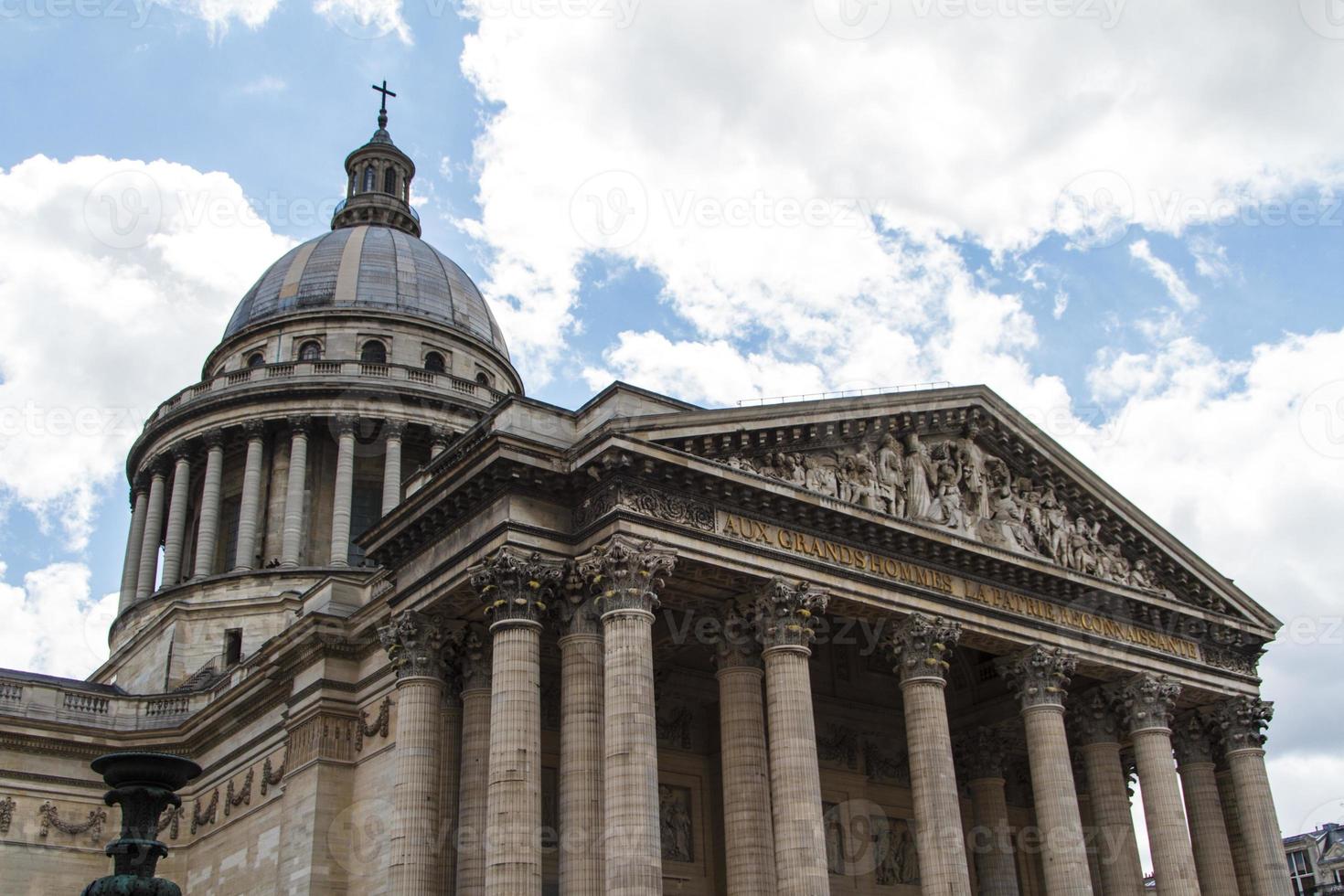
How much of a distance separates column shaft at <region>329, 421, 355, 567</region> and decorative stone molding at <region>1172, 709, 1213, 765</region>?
3222cm

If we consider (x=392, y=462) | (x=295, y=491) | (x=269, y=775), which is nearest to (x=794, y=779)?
(x=269, y=775)

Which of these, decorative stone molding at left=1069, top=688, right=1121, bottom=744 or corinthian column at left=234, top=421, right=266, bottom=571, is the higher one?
corinthian column at left=234, top=421, right=266, bottom=571

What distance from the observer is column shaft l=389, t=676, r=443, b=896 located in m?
30.4

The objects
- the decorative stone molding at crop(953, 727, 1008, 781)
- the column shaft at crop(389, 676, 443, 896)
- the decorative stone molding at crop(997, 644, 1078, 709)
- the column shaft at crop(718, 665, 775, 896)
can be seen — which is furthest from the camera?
the decorative stone molding at crop(953, 727, 1008, 781)

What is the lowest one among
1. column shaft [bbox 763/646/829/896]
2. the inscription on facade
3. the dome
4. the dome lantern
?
column shaft [bbox 763/646/829/896]

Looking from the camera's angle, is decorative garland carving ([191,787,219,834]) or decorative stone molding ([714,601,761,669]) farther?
decorative garland carving ([191,787,219,834])

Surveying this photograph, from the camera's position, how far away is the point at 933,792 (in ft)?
105

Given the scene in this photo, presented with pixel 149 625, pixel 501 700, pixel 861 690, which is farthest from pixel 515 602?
pixel 149 625

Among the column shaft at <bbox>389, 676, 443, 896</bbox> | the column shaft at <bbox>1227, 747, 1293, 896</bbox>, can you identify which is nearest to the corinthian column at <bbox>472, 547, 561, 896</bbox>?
the column shaft at <bbox>389, 676, 443, 896</bbox>

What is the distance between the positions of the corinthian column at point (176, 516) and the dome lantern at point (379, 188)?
720 inches

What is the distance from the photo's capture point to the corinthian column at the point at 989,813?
1629 inches

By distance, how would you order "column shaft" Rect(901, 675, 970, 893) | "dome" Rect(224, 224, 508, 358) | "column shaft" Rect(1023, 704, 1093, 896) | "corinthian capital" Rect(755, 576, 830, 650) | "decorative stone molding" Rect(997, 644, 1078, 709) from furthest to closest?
1. "dome" Rect(224, 224, 508, 358)
2. "decorative stone molding" Rect(997, 644, 1078, 709)
3. "column shaft" Rect(1023, 704, 1093, 896)
4. "corinthian capital" Rect(755, 576, 830, 650)
5. "column shaft" Rect(901, 675, 970, 893)

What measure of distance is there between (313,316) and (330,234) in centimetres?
787

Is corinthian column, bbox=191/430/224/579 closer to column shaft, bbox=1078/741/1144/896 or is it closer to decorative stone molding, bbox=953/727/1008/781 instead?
decorative stone molding, bbox=953/727/1008/781
